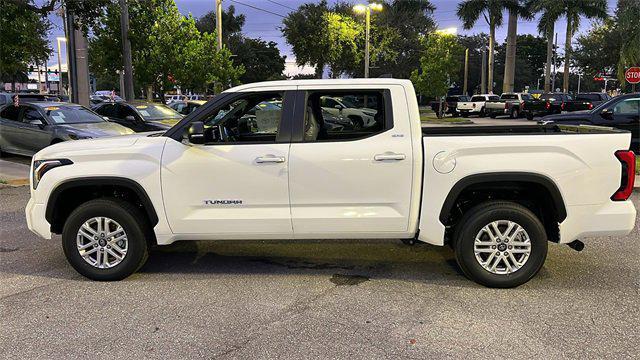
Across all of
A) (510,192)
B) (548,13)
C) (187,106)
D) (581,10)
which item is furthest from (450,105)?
(510,192)

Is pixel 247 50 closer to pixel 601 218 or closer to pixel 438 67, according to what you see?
pixel 438 67

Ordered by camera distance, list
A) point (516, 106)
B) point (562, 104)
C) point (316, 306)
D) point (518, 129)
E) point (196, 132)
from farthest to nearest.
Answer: point (516, 106), point (562, 104), point (518, 129), point (196, 132), point (316, 306)

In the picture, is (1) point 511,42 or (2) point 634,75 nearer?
(2) point 634,75

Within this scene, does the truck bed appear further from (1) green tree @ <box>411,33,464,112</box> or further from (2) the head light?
(1) green tree @ <box>411,33,464,112</box>

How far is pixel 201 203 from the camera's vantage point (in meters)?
4.71

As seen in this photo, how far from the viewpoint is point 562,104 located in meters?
29.5

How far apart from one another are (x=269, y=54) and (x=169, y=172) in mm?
77082

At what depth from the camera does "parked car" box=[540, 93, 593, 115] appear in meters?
28.6

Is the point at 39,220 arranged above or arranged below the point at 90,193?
below

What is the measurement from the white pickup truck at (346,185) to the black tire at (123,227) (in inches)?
0.4

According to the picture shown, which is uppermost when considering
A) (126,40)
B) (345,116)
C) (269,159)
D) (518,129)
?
(126,40)

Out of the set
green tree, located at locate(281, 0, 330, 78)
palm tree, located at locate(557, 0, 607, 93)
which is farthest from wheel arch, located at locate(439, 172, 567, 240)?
green tree, located at locate(281, 0, 330, 78)

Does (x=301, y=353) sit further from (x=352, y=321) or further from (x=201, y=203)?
(x=201, y=203)

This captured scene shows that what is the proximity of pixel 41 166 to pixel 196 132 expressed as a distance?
159 cm
